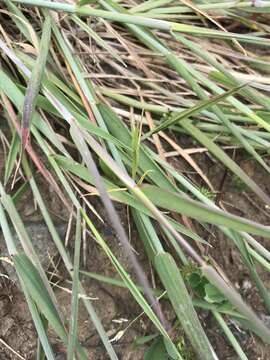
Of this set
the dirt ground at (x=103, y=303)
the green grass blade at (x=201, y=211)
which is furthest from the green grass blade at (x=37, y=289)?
the green grass blade at (x=201, y=211)

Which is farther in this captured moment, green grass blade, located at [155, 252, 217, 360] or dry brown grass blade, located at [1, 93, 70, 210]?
dry brown grass blade, located at [1, 93, 70, 210]

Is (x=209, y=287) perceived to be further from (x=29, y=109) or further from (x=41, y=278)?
(x=29, y=109)

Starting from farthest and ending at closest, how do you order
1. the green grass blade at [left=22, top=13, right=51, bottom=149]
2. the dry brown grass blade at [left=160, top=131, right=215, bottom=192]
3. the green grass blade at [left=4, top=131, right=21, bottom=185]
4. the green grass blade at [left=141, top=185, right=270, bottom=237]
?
the dry brown grass blade at [left=160, top=131, right=215, bottom=192]
the green grass blade at [left=4, top=131, right=21, bottom=185]
the green grass blade at [left=22, top=13, right=51, bottom=149]
the green grass blade at [left=141, top=185, right=270, bottom=237]

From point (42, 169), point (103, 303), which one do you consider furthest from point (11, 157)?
point (103, 303)

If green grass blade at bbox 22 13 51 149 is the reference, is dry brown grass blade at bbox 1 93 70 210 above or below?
below

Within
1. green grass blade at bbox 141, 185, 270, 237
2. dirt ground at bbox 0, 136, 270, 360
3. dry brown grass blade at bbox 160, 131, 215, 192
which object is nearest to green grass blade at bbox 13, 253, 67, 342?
dirt ground at bbox 0, 136, 270, 360

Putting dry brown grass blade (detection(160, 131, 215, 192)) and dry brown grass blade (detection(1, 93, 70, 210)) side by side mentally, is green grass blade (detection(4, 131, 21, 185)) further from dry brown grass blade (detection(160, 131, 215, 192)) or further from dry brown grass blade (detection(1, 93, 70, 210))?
dry brown grass blade (detection(160, 131, 215, 192))

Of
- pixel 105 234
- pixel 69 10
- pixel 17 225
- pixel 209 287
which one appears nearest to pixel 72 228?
pixel 105 234

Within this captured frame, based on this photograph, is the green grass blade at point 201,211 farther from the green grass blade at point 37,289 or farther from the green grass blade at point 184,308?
the green grass blade at point 37,289

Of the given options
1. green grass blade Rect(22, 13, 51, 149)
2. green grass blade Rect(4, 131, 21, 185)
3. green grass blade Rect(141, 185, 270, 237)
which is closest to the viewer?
green grass blade Rect(141, 185, 270, 237)

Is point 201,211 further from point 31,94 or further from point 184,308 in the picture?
point 31,94
